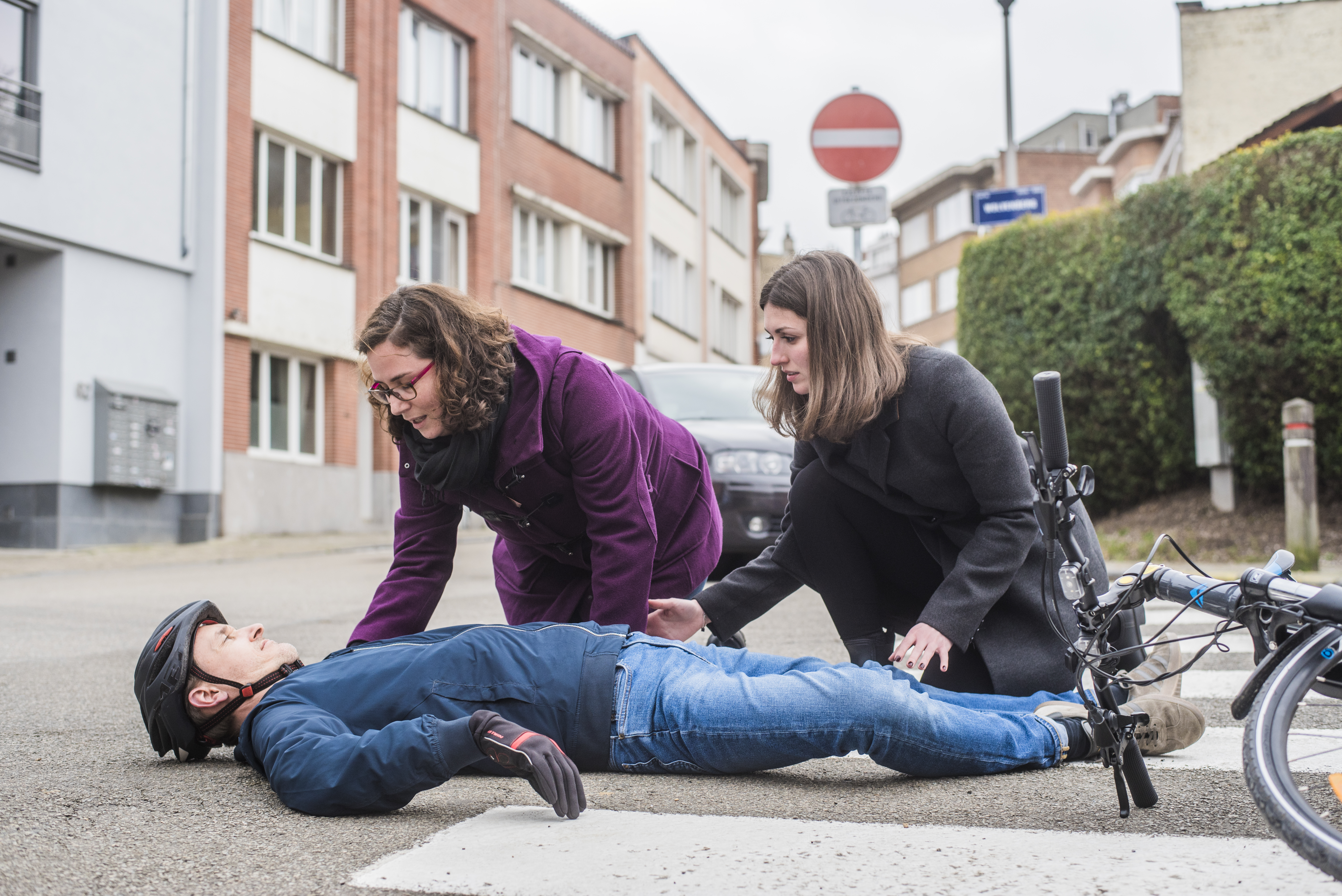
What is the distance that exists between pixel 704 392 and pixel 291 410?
405 inches

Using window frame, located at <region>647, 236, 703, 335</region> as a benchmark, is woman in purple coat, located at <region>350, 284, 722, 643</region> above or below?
below

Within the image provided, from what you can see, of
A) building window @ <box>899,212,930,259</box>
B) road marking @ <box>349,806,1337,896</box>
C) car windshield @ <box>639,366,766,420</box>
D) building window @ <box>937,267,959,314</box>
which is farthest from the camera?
building window @ <box>899,212,930,259</box>

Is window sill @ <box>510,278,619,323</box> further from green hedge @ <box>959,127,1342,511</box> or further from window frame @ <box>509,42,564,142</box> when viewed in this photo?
green hedge @ <box>959,127,1342,511</box>

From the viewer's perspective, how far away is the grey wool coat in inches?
129

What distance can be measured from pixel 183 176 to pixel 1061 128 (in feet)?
195

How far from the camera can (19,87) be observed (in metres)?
14.3

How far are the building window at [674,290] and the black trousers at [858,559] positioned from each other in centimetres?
2484

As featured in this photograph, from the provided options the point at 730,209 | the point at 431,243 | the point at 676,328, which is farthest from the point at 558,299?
the point at 730,209

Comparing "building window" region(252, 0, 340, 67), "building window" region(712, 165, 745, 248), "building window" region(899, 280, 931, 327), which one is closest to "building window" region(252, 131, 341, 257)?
"building window" region(252, 0, 340, 67)

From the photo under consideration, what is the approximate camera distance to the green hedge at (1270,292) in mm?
10516

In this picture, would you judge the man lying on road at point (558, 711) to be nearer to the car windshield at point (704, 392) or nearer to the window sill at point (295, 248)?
the car windshield at point (704, 392)

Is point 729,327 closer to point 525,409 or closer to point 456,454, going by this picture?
point 525,409

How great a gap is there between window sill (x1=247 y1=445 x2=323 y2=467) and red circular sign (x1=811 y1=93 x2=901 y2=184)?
34.5 ft

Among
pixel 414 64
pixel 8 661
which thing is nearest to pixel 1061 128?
pixel 414 64
